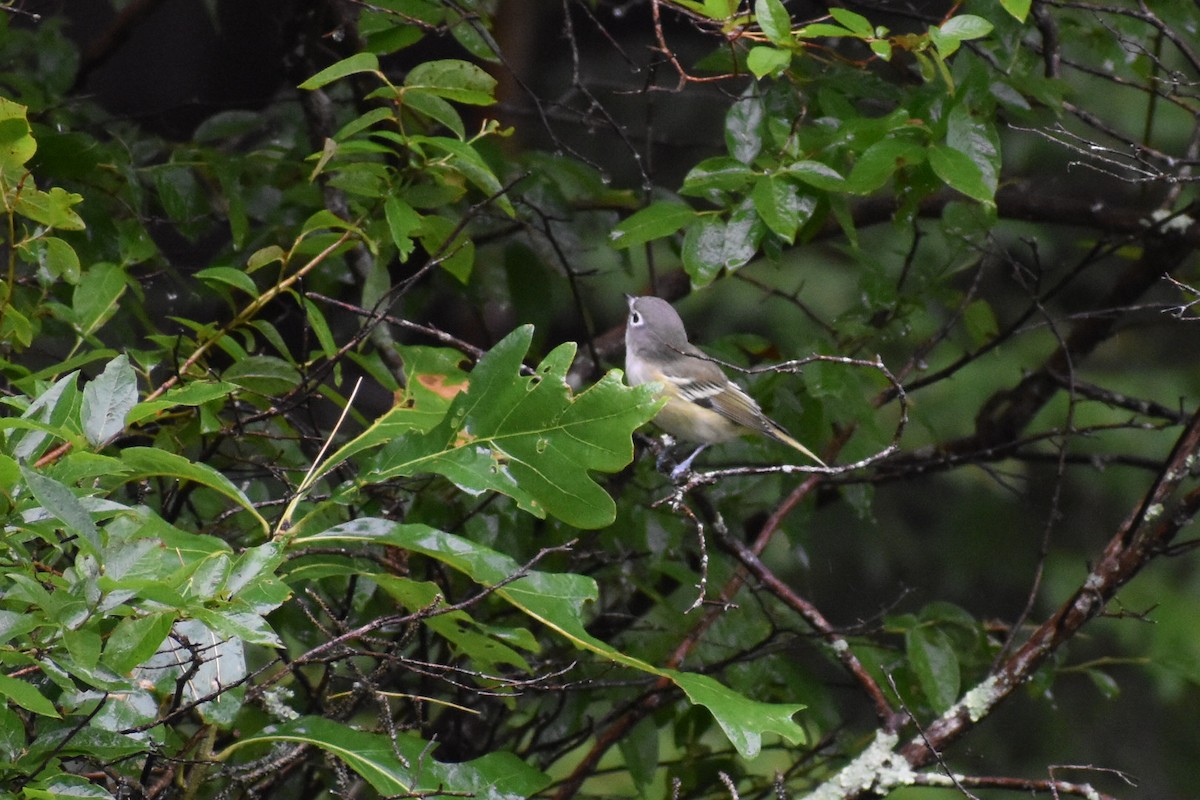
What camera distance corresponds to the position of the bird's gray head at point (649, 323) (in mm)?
3236

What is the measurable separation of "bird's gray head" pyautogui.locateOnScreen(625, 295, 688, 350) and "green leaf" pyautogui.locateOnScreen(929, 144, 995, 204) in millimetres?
1190

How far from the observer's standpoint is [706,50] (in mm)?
6875

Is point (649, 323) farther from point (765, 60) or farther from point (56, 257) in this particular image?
point (56, 257)

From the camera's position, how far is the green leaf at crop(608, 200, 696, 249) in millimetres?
2252

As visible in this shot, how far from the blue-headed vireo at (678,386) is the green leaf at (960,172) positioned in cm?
107

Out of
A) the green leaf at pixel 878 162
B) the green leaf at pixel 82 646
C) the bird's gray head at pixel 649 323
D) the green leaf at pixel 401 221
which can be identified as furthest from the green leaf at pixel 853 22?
the green leaf at pixel 82 646

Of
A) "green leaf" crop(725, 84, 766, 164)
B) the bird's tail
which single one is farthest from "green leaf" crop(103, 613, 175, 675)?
the bird's tail

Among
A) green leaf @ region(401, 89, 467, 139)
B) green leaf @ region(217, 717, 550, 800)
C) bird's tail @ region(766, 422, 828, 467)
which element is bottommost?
bird's tail @ region(766, 422, 828, 467)

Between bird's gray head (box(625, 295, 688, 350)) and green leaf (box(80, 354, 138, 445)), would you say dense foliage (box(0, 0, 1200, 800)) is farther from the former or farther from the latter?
bird's gray head (box(625, 295, 688, 350))

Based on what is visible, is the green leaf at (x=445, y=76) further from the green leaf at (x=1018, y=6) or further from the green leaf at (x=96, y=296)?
the green leaf at (x=1018, y=6)

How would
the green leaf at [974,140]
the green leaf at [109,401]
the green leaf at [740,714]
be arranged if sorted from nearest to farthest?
the green leaf at [109,401], the green leaf at [740,714], the green leaf at [974,140]

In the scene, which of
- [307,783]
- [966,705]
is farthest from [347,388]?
[966,705]

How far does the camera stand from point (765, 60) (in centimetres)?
191

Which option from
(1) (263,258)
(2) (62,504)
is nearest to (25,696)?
(2) (62,504)
